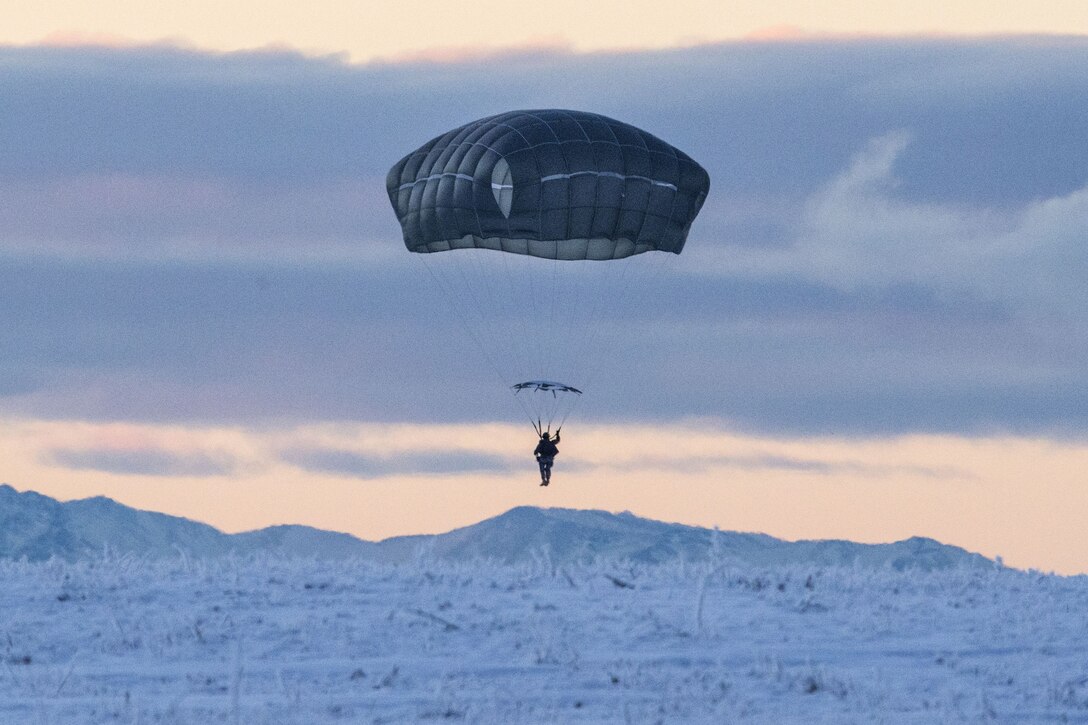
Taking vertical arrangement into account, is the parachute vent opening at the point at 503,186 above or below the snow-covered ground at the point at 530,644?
above

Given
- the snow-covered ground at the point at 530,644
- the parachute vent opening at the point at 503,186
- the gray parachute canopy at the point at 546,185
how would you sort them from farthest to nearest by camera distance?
1. the gray parachute canopy at the point at 546,185
2. the parachute vent opening at the point at 503,186
3. the snow-covered ground at the point at 530,644

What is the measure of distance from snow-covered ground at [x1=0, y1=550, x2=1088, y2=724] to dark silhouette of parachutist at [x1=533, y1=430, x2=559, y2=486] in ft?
33.3

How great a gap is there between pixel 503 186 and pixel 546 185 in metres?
0.92

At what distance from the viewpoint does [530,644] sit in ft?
Answer: 78.1

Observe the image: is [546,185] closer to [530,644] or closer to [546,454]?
[546,454]

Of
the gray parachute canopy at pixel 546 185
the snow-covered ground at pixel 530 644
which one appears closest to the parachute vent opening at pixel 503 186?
the gray parachute canopy at pixel 546 185

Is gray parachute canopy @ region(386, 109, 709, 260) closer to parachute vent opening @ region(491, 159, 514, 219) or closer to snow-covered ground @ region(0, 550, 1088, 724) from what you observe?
Answer: parachute vent opening @ region(491, 159, 514, 219)

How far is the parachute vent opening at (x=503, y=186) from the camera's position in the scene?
122 ft

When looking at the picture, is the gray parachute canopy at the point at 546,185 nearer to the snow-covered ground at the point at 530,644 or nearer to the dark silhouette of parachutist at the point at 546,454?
the dark silhouette of parachutist at the point at 546,454

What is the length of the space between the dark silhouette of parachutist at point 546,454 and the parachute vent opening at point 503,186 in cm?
563

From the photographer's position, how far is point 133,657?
23.7m

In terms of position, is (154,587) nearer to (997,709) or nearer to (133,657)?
(133,657)

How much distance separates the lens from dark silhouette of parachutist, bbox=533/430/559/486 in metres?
40.2

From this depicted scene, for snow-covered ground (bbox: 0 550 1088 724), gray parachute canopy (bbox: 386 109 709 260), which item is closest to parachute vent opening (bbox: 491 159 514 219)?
gray parachute canopy (bbox: 386 109 709 260)
